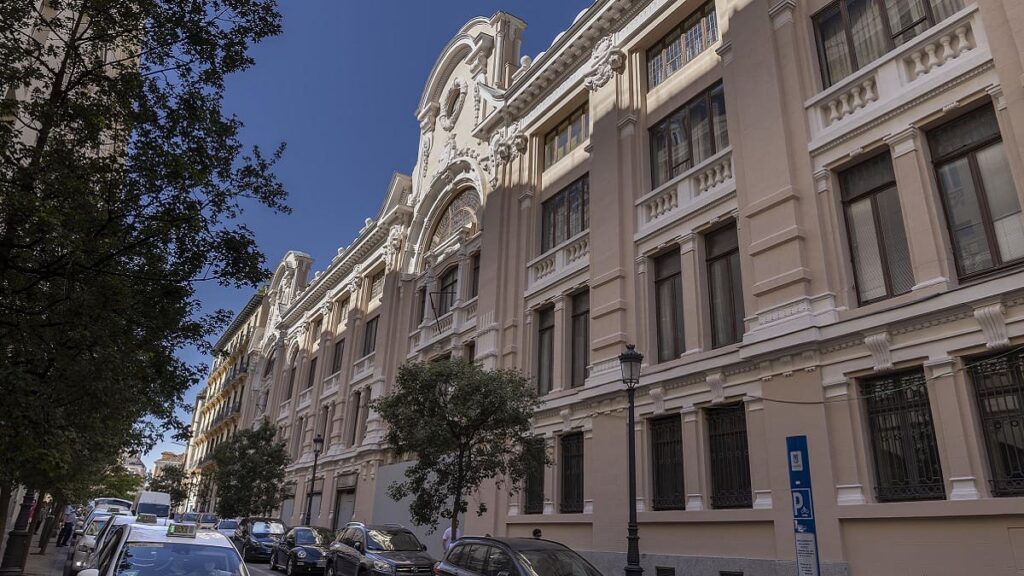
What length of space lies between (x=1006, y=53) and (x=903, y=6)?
257 cm

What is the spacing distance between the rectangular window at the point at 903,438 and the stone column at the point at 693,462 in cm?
346

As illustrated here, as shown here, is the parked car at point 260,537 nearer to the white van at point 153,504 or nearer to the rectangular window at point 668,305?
the white van at point 153,504

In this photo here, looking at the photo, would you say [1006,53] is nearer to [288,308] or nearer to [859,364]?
[859,364]

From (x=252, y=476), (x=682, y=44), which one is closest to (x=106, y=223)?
(x=682, y=44)

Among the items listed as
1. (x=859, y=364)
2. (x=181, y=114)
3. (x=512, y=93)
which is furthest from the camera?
(x=512, y=93)

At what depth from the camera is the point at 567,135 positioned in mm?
21609

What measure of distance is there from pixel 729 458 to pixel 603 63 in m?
11.7

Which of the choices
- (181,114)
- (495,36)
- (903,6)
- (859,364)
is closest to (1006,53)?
(903,6)

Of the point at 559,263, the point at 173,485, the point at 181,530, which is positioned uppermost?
the point at 559,263

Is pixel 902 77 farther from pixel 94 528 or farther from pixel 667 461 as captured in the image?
pixel 94 528

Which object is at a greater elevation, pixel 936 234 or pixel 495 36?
pixel 495 36

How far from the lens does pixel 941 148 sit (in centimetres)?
1103

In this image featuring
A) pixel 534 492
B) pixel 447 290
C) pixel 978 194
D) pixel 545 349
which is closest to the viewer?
pixel 978 194

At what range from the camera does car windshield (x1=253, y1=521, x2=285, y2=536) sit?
2578 cm
